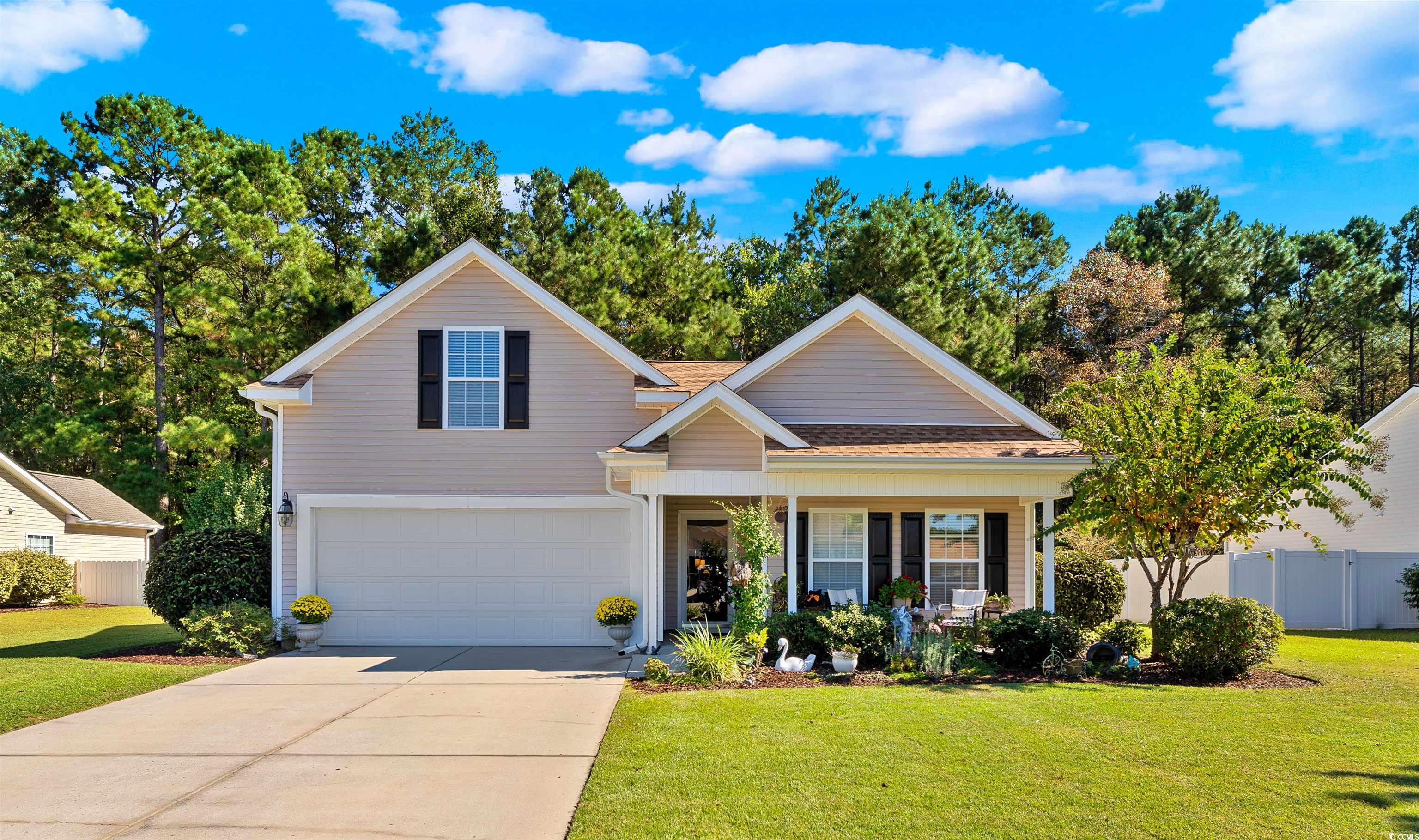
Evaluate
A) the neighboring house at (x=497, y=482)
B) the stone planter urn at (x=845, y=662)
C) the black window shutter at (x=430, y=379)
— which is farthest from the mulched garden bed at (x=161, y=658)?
the stone planter urn at (x=845, y=662)

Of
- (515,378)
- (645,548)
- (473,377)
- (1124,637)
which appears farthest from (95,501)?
(1124,637)

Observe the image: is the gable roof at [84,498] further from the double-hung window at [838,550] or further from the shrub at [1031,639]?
the shrub at [1031,639]

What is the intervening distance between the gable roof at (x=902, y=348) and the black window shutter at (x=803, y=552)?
236 centimetres

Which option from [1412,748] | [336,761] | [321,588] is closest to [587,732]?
[336,761]

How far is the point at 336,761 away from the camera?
784 centimetres

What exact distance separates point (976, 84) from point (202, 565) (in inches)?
583

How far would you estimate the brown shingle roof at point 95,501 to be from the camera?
2786 centimetres

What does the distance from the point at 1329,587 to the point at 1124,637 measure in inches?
377

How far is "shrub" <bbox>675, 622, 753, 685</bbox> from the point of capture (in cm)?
1147

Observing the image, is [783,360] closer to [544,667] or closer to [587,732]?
[544,667]

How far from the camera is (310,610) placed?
14484 mm

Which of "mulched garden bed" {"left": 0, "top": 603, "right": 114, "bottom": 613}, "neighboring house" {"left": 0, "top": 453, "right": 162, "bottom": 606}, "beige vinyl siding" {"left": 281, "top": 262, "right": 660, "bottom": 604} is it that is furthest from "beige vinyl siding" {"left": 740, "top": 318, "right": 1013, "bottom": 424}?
"neighboring house" {"left": 0, "top": 453, "right": 162, "bottom": 606}

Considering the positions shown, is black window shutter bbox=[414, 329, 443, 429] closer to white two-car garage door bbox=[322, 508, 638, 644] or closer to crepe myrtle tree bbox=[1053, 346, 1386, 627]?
white two-car garage door bbox=[322, 508, 638, 644]

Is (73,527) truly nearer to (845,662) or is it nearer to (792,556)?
(792,556)
